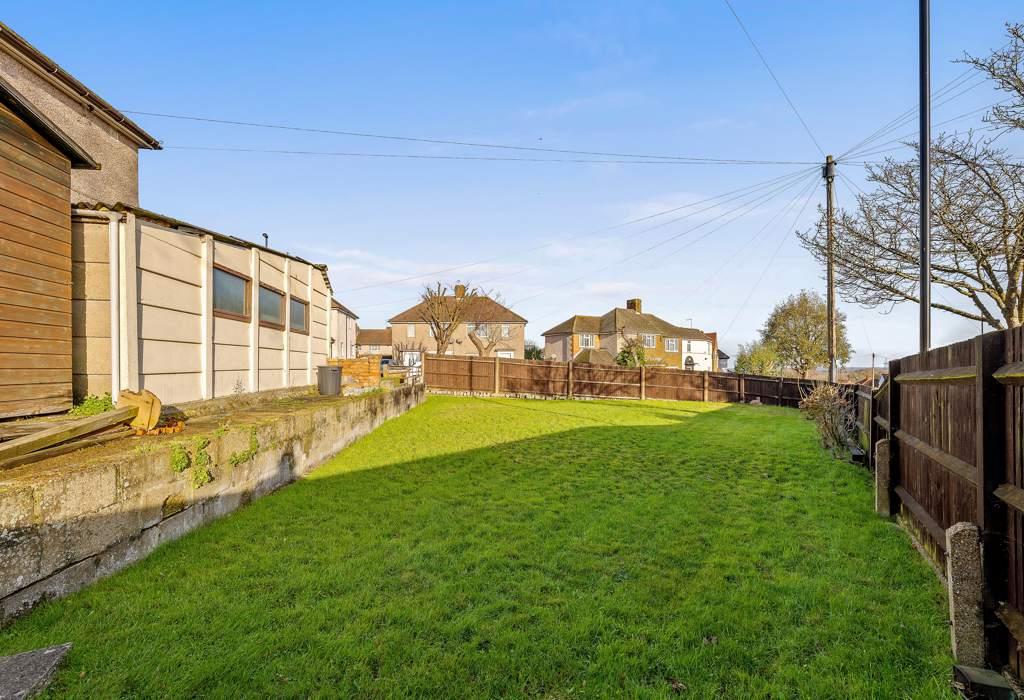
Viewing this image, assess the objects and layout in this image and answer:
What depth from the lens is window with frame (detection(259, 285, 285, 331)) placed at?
30.0 ft

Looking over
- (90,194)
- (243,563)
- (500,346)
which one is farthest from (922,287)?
(500,346)

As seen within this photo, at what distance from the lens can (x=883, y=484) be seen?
17.7 feet

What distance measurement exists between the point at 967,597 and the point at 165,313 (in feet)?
27.7

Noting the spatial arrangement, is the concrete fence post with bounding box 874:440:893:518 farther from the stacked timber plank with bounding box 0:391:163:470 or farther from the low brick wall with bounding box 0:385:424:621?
the stacked timber plank with bounding box 0:391:163:470

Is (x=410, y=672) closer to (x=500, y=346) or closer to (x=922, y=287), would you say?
(x=922, y=287)

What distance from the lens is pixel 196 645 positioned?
288 cm

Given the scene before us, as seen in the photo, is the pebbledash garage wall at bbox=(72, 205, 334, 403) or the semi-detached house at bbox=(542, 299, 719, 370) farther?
the semi-detached house at bbox=(542, 299, 719, 370)

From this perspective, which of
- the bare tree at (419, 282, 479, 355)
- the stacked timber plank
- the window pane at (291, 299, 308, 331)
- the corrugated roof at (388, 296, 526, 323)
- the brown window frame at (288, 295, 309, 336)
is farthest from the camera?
the corrugated roof at (388, 296, 526, 323)

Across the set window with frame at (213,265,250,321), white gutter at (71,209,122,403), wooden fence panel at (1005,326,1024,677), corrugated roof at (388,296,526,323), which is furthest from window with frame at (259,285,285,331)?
corrugated roof at (388,296,526,323)

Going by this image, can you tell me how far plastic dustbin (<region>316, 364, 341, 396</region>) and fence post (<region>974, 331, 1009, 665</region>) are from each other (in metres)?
10.5

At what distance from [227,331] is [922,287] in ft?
33.8

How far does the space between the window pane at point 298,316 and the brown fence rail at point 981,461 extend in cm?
1074

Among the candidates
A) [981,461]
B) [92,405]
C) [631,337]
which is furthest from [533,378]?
[631,337]

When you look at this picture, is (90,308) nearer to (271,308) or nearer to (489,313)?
(271,308)
